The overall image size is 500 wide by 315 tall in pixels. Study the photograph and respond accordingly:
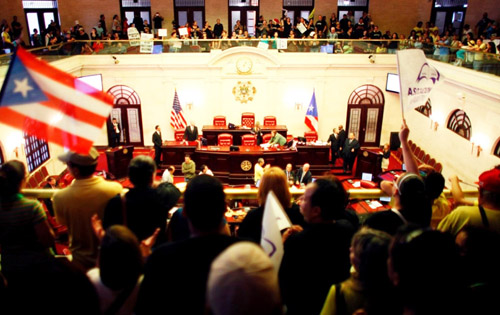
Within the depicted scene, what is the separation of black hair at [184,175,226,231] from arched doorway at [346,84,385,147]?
16684 millimetres

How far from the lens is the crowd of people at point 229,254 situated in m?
1.75

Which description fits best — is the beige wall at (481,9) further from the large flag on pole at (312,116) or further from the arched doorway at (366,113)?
the large flag on pole at (312,116)

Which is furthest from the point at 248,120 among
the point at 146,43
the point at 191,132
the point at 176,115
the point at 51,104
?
the point at 51,104

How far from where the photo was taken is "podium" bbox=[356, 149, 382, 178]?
1393 centimetres

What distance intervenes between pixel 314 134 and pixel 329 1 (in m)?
7.71

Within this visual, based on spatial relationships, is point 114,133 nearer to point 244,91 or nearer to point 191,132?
point 191,132

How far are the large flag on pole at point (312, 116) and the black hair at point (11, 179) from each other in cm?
1477

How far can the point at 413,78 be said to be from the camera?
430 cm

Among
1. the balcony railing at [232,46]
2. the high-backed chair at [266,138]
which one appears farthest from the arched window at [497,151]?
the high-backed chair at [266,138]

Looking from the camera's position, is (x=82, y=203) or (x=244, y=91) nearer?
(x=82, y=203)

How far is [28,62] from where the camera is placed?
2951mm

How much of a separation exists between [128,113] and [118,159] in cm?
409

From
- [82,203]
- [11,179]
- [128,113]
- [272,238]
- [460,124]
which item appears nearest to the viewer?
[272,238]

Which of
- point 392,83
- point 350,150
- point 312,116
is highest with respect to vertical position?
point 392,83
